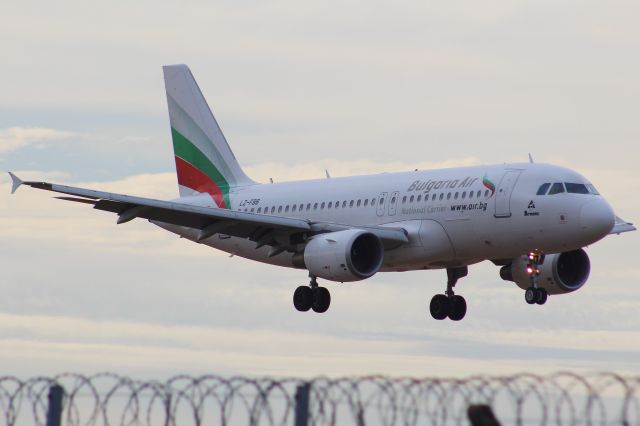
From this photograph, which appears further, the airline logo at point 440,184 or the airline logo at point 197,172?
the airline logo at point 197,172

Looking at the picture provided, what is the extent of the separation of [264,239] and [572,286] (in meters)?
11.1

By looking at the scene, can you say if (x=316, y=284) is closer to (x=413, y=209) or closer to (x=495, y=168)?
(x=413, y=209)

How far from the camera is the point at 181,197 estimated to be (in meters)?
58.2

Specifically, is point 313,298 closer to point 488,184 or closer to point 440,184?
point 440,184

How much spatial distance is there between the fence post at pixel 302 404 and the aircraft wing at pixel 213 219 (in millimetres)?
26189

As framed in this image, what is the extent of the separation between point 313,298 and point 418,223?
16.4ft

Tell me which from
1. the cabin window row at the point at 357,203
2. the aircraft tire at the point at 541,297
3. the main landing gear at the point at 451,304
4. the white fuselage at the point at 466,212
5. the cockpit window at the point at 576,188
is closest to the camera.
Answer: the white fuselage at the point at 466,212

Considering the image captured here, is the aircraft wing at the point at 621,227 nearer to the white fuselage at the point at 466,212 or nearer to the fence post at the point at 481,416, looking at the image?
the white fuselage at the point at 466,212

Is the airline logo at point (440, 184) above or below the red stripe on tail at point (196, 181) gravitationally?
below

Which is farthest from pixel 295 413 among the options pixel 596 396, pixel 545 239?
pixel 545 239

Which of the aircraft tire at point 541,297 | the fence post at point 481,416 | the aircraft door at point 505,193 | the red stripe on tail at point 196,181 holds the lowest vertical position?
the fence post at point 481,416

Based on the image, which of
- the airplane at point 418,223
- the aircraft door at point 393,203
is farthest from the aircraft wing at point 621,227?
the aircraft door at point 393,203

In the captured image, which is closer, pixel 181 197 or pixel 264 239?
pixel 264 239

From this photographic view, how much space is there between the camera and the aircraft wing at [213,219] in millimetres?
45688
